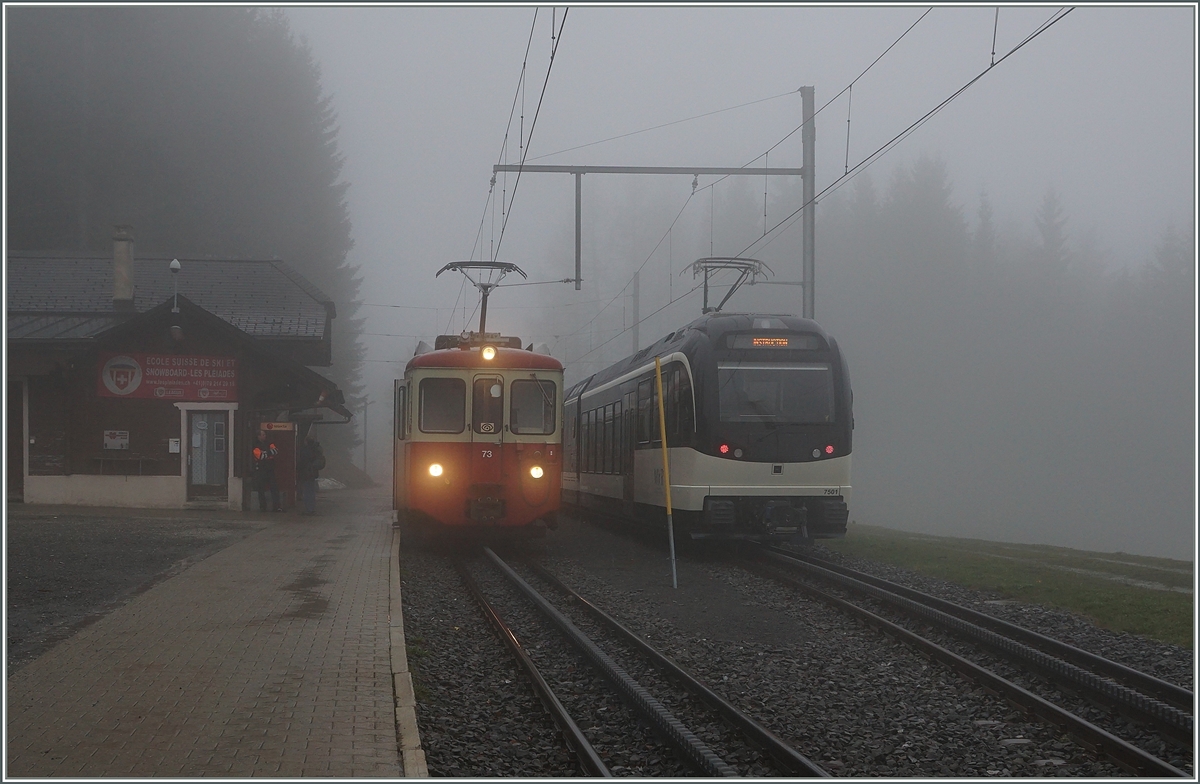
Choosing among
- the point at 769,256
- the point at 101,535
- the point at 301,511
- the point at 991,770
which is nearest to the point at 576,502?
the point at 301,511

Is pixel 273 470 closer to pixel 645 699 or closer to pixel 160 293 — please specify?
pixel 160 293

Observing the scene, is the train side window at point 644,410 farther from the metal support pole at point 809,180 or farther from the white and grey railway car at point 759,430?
the metal support pole at point 809,180

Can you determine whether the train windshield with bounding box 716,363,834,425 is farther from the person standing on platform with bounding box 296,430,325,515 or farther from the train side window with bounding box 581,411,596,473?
the person standing on platform with bounding box 296,430,325,515

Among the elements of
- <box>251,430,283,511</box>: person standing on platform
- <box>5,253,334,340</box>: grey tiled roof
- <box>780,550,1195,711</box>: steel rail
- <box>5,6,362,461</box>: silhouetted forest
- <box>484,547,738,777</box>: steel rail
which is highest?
<box>5,6,362,461</box>: silhouetted forest

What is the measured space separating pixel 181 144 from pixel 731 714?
53421mm

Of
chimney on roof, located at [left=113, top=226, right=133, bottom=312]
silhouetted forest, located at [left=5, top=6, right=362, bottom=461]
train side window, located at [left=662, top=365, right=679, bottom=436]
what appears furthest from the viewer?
silhouetted forest, located at [left=5, top=6, right=362, bottom=461]

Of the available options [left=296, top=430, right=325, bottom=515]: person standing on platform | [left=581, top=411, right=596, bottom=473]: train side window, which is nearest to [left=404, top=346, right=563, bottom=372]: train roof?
[left=581, top=411, right=596, bottom=473]: train side window

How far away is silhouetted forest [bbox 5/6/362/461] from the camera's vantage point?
161ft

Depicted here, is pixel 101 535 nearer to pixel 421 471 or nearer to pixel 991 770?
pixel 421 471

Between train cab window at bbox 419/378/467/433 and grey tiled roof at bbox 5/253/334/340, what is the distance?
12.7 metres

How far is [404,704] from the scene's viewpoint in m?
6.25

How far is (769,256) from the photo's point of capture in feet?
221

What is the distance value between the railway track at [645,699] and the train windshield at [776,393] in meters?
4.00

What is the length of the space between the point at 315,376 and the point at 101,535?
7676mm
